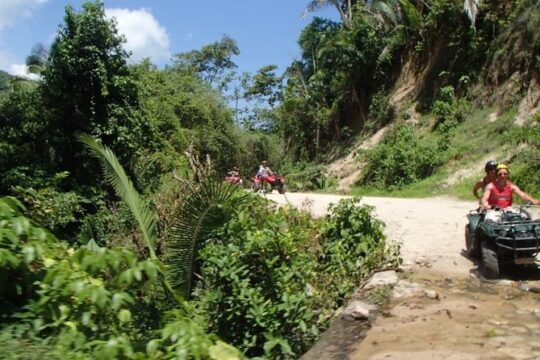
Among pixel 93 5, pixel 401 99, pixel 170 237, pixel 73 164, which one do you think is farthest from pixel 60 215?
pixel 401 99

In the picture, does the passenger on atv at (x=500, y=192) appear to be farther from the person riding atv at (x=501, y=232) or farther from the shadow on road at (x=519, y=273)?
the shadow on road at (x=519, y=273)

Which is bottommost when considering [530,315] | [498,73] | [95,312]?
[530,315]

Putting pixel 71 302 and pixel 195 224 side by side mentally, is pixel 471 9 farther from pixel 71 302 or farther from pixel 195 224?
pixel 71 302

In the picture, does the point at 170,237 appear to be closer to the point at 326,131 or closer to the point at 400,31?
the point at 400,31

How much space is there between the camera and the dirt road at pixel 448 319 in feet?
17.3

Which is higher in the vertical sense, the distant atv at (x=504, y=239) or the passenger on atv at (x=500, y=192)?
the passenger on atv at (x=500, y=192)

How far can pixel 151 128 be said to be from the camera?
16.4 meters

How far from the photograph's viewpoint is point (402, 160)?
20.7 m

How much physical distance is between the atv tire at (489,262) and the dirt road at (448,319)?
0.45ft

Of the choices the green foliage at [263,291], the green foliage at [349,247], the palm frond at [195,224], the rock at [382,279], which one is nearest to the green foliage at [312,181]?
the green foliage at [349,247]

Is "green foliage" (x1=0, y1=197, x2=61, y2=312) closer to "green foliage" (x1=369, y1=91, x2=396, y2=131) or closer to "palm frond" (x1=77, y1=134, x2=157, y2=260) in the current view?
"palm frond" (x1=77, y1=134, x2=157, y2=260)

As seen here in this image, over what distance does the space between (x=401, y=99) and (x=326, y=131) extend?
22.1ft

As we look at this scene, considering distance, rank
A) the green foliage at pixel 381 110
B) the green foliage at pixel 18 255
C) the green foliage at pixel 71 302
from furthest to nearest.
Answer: the green foliage at pixel 381 110 → the green foliage at pixel 18 255 → the green foliage at pixel 71 302

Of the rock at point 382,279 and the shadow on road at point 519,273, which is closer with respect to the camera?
the shadow on road at point 519,273
